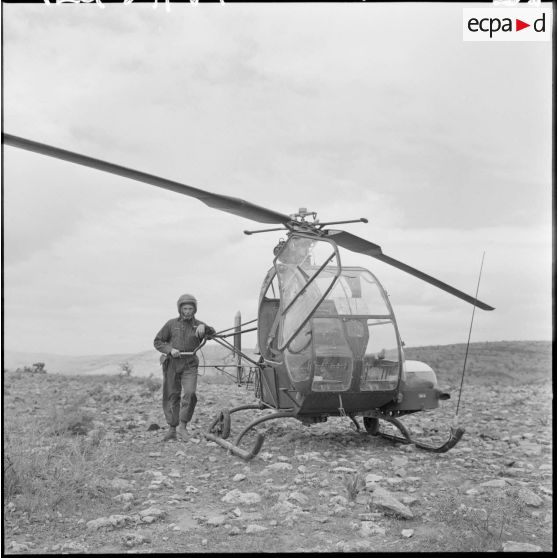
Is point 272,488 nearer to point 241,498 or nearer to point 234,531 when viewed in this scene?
point 241,498

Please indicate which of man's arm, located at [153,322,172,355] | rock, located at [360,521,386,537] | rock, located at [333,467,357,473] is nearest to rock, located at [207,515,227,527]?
rock, located at [360,521,386,537]

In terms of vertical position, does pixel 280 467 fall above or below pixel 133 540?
below

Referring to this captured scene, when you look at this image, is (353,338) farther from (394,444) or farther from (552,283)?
(552,283)

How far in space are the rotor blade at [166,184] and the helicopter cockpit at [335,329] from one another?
0.58 metres

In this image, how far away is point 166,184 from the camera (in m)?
6.43

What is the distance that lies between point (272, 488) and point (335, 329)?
2212mm

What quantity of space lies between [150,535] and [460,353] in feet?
93.5

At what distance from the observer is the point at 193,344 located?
9734 millimetres

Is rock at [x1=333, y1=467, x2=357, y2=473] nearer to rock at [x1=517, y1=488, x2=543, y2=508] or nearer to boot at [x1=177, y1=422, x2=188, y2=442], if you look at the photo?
rock at [x1=517, y1=488, x2=543, y2=508]

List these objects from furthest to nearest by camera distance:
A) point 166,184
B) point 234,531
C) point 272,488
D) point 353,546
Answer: point 272,488
point 166,184
point 234,531
point 353,546

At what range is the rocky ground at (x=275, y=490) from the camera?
16.3ft

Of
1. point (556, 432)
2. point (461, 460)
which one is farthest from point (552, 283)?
point (461, 460)

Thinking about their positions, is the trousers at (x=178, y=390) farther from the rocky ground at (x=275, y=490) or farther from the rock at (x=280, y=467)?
the rock at (x=280, y=467)

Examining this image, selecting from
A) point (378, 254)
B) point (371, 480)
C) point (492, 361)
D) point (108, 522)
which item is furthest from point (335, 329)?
point (492, 361)
